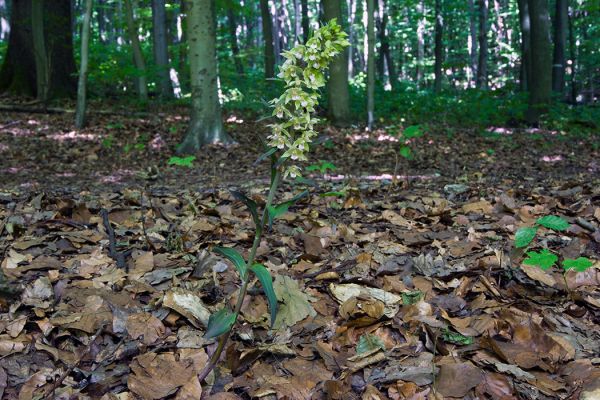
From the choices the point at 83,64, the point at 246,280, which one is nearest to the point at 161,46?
the point at 83,64

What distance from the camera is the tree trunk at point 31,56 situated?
1287 cm

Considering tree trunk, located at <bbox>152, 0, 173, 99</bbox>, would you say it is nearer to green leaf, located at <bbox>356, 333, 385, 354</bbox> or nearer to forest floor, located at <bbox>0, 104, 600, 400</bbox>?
forest floor, located at <bbox>0, 104, 600, 400</bbox>

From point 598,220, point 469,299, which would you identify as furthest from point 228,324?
point 598,220

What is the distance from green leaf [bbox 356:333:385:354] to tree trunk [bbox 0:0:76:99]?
12544 mm

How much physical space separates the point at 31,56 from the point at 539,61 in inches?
486

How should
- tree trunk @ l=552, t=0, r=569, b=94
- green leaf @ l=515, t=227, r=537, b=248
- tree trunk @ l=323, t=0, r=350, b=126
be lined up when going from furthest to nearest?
1. tree trunk @ l=552, t=0, r=569, b=94
2. tree trunk @ l=323, t=0, r=350, b=126
3. green leaf @ l=515, t=227, r=537, b=248

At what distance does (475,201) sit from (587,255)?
130 centimetres

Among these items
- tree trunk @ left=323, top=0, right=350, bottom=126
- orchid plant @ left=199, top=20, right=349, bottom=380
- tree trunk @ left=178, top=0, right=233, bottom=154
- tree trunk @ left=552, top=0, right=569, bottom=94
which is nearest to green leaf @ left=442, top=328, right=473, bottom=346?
orchid plant @ left=199, top=20, right=349, bottom=380

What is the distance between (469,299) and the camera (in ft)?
8.04

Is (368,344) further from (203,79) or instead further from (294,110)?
(203,79)

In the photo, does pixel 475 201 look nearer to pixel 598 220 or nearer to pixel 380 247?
pixel 598 220

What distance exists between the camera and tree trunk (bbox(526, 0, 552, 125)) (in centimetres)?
1179

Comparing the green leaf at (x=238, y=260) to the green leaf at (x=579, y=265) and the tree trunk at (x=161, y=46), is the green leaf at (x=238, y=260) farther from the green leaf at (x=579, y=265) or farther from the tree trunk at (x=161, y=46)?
the tree trunk at (x=161, y=46)

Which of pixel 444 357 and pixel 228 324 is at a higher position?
pixel 228 324
